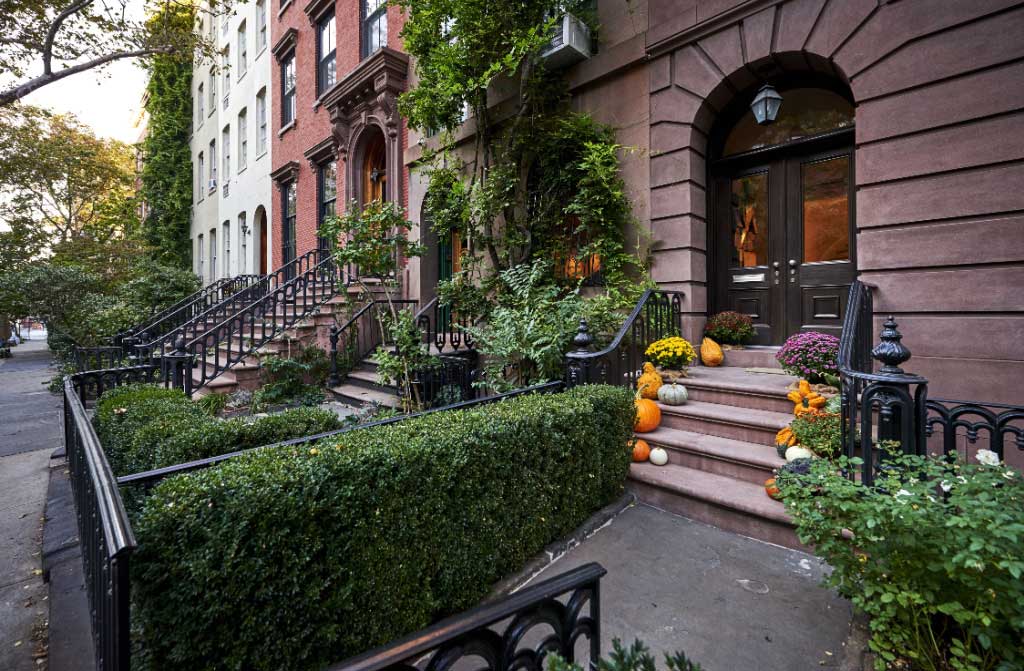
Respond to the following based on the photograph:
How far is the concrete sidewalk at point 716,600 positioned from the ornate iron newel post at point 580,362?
4.74 ft

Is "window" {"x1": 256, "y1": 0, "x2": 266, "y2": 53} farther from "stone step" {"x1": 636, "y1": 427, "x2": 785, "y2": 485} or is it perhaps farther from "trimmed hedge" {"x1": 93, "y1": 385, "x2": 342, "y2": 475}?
"stone step" {"x1": 636, "y1": 427, "x2": 785, "y2": 485}

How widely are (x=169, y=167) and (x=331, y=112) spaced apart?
15.6 m

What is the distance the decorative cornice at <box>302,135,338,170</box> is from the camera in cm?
1303

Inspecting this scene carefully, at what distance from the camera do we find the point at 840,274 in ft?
19.7

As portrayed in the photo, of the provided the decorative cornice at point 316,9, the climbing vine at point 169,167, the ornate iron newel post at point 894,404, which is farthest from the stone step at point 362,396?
the climbing vine at point 169,167

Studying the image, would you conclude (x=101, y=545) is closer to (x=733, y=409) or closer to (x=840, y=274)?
(x=733, y=409)

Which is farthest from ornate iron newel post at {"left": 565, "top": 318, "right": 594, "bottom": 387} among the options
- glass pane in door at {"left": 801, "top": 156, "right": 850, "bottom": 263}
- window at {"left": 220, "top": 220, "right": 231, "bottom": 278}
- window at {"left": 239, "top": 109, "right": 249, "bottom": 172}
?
window at {"left": 220, "top": 220, "right": 231, "bottom": 278}

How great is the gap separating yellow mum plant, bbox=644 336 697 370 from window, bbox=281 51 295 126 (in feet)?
47.3

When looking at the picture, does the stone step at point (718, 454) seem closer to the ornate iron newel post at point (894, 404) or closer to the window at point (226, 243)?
the ornate iron newel post at point (894, 404)

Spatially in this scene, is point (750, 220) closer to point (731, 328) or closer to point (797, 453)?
point (731, 328)

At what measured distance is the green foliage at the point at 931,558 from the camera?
1.75 m

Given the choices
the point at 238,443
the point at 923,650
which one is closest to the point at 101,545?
the point at 238,443

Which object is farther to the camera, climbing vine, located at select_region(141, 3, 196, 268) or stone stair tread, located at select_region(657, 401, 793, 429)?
climbing vine, located at select_region(141, 3, 196, 268)

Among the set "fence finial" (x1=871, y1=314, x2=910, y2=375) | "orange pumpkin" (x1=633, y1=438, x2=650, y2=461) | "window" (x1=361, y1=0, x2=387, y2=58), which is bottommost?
"orange pumpkin" (x1=633, y1=438, x2=650, y2=461)
